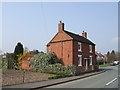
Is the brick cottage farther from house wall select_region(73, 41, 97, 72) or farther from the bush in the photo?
the bush

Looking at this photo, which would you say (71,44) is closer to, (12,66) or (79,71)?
(79,71)

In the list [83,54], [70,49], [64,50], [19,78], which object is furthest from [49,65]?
[19,78]

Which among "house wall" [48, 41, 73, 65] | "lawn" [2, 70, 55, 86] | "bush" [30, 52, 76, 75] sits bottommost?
"lawn" [2, 70, 55, 86]

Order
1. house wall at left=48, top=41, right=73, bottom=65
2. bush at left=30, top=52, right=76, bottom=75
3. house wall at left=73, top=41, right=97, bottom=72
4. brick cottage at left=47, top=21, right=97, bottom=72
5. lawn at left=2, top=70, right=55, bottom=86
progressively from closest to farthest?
lawn at left=2, top=70, right=55, bottom=86
bush at left=30, top=52, right=76, bottom=75
house wall at left=48, top=41, right=73, bottom=65
brick cottage at left=47, top=21, right=97, bottom=72
house wall at left=73, top=41, right=97, bottom=72

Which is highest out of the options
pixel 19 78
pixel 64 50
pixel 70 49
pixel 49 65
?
pixel 70 49

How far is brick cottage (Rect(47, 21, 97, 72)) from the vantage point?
40.7 metres

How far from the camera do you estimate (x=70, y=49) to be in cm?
4047

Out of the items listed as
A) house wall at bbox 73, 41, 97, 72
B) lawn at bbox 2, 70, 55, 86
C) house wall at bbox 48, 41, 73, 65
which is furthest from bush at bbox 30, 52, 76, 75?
lawn at bbox 2, 70, 55, 86

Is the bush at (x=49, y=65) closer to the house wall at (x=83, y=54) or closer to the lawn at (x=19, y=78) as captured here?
the house wall at (x=83, y=54)

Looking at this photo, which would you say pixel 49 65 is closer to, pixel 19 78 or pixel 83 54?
pixel 83 54

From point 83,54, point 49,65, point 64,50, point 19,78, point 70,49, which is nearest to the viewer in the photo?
point 19,78

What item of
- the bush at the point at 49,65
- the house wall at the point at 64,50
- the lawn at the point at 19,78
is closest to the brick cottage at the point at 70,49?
the house wall at the point at 64,50

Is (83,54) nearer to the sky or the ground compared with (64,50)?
nearer to the ground

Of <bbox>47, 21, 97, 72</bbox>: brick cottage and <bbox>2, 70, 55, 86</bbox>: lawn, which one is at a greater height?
<bbox>47, 21, 97, 72</bbox>: brick cottage
